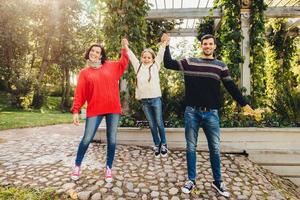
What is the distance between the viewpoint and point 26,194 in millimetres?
3787

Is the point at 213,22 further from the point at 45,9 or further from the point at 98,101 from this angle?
the point at 45,9

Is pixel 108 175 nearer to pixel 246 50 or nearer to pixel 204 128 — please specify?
pixel 204 128

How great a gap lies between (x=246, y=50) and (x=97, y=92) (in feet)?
14.7

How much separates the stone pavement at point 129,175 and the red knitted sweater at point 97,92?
972 mm

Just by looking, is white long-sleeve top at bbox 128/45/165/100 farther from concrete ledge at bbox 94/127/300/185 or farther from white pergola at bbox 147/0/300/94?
white pergola at bbox 147/0/300/94

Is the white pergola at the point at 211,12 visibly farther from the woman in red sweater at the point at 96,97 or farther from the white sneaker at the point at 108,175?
the white sneaker at the point at 108,175

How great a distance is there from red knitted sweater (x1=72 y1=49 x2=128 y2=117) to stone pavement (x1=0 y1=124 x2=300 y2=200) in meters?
0.97

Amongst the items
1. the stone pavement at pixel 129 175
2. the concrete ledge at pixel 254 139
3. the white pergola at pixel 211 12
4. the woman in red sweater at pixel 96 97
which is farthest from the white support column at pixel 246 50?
the woman in red sweater at pixel 96 97

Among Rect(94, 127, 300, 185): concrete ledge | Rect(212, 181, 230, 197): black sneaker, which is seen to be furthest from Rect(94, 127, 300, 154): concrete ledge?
Rect(212, 181, 230, 197): black sneaker

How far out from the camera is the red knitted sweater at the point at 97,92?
395 centimetres

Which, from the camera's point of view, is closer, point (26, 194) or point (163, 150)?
point (26, 194)

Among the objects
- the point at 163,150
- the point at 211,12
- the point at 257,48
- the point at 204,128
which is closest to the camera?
the point at 204,128

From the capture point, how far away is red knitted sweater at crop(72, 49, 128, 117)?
3949mm

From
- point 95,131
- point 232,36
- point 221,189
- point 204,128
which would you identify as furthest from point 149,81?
point 232,36
